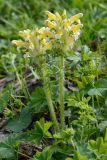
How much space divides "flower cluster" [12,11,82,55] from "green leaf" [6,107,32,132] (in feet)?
1.55

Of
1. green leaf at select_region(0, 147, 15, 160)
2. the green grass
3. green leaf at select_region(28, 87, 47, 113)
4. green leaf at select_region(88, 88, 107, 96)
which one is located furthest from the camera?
green leaf at select_region(28, 87, 47, 113)

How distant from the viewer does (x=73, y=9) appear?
4.29 meters

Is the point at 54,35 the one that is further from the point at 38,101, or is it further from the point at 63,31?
the point at 38,101

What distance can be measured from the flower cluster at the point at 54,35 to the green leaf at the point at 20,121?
473mm

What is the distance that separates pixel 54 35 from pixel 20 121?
0.59 metres

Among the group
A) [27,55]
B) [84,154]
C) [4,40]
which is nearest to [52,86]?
[27,55]

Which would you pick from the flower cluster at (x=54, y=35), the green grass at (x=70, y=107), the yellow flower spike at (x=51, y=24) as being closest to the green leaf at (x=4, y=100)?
the green grass at (x=70, y=107)

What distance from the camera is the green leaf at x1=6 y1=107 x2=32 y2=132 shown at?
272cm

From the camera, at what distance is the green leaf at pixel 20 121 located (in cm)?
272

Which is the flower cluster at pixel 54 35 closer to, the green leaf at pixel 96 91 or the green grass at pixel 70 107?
the green grass at pixel 70 107

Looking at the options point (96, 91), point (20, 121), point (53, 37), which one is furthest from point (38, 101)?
point (53, 37)

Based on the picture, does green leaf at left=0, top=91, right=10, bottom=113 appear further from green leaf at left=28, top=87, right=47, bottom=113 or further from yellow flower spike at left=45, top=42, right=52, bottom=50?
yellow flower spike at left=45, top=42, right=52, bottom=50

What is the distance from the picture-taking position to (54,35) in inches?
95.3

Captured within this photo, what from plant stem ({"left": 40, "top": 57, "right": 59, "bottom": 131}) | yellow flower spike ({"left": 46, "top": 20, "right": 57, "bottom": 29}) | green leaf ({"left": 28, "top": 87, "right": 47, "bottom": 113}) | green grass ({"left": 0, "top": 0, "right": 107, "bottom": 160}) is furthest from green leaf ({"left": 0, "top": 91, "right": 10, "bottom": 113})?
yellow flower spike ({"left": 46, "top": 20, "right": 57, "bottom": 29})
